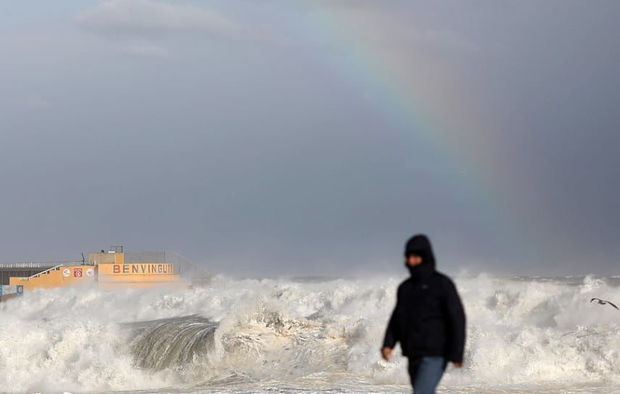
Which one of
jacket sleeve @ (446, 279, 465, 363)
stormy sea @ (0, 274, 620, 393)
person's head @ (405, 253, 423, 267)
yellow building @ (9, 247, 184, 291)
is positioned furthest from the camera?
yellow building @ (9, 247, 184, 291)

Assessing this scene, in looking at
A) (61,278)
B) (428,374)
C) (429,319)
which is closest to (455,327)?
(429,319)

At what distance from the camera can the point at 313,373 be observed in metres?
20.5

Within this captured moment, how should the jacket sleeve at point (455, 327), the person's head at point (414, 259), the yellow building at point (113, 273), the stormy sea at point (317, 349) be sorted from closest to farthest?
the jacket sleeve at point (455, 327)
the person's head at point (414, 259)
the stormy sea at point (317, 349)
the yellow building at point (113, 273)

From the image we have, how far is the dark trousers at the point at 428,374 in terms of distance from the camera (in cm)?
719

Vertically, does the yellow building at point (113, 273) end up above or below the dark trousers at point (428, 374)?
above

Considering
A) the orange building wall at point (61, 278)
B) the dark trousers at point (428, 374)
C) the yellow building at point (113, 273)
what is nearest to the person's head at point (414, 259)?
the dark trousers at point (428, 374)

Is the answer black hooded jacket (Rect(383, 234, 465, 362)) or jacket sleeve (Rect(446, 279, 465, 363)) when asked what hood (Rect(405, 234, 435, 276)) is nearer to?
black hooded jacket (Rect(383, 234, 465, 362))

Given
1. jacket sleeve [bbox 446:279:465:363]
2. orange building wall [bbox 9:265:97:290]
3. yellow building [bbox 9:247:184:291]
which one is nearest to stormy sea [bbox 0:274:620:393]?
jacket sleeve [bbox 446:279:465:363]

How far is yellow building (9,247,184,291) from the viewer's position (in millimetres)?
53875

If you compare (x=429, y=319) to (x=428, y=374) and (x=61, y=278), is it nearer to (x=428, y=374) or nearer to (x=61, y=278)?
(x=428, y=374)

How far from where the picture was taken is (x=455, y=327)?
711 cm

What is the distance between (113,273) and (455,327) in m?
49.0

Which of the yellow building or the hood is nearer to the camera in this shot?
the hood

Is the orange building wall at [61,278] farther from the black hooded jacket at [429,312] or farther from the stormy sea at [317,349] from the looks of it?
the black hooded jacket at [429,312]
